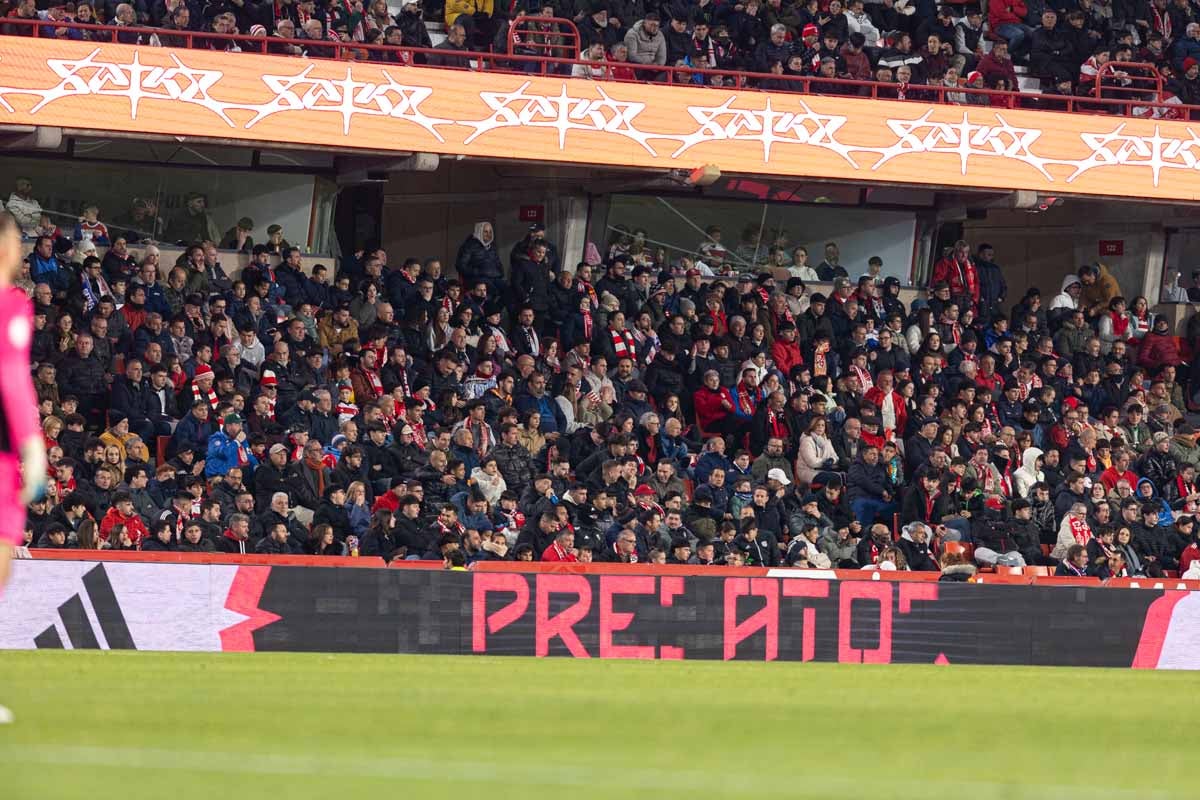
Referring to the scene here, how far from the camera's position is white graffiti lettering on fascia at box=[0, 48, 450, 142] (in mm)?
19406

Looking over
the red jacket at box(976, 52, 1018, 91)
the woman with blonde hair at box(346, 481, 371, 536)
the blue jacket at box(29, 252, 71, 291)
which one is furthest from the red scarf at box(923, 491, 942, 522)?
the blue jacket at box(29, 252, 71, 291)

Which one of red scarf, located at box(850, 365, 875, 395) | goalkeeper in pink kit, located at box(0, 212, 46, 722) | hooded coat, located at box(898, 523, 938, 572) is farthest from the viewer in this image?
red scarf, located at box(850, 365, 875, 395)

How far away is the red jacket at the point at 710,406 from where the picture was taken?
20.8m

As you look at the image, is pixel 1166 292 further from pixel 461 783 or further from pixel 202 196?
pixel 461 783

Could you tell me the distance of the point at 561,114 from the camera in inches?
845

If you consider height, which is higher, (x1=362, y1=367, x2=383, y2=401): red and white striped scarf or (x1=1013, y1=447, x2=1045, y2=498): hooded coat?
(x1=362, y1=367, x2=383, y2=401): red and white striped scarf

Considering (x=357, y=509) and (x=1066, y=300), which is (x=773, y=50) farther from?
(x=357, y=509)

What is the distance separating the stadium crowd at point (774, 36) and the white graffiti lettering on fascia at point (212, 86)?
443 millimetres

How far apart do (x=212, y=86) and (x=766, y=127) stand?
656 centimetres

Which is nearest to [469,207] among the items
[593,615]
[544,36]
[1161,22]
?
[544,36]

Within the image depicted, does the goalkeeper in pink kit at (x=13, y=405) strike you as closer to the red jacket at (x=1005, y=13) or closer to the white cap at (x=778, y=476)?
the white cap at (x=778, y=476)

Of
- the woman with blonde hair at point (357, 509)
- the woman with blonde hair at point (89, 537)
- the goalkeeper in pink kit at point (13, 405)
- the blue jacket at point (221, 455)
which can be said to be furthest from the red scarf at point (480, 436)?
the goalkeeper in pink kit at point (13, 405)

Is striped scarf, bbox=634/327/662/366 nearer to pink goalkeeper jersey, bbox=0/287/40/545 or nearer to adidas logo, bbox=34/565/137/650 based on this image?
adidas logo, bbox=34/565/137/650

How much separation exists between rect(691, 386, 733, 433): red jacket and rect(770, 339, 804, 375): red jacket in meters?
1.33
